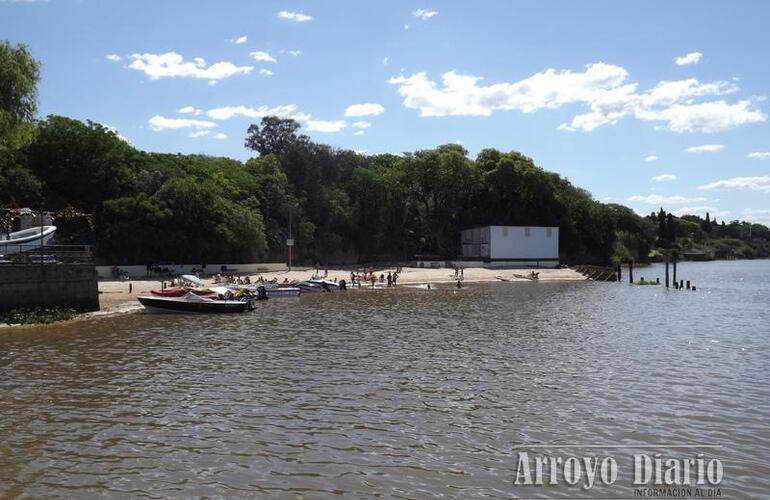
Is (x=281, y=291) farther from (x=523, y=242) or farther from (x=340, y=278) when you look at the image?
(x=523, y=242)

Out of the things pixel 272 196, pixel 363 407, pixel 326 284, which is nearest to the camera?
pixel 363 407

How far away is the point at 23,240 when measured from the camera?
106ft

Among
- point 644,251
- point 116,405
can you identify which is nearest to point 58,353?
point 116,405

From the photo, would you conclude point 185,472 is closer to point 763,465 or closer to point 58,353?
point 763,465

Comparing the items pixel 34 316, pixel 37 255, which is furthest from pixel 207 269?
pixel 34 316

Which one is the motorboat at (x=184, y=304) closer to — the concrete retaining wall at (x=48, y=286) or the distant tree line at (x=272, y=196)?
the concrete retaining wall at (x=48, y=286)

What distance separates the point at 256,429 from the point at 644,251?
142649mm

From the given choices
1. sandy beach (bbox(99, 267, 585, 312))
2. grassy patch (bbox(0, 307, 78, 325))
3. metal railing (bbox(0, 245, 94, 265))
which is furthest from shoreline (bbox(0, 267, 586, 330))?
metal railing (bbox(0, 245, 94, 265))

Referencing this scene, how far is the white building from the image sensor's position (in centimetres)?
8888

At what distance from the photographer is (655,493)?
9.70 metres

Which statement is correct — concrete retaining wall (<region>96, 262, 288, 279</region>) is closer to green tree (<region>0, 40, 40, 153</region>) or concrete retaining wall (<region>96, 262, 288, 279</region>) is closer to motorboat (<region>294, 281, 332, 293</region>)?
motorboat (<region>294, 281, 332, 293</region>)

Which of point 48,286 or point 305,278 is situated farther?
point 305,278

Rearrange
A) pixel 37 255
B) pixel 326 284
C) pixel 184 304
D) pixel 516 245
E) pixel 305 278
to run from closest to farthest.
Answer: pixel 37 255
pixel 184 304
pixel 326 284
pixel 305 278
pixel 516 245

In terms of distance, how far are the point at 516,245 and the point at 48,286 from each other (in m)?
70.7
